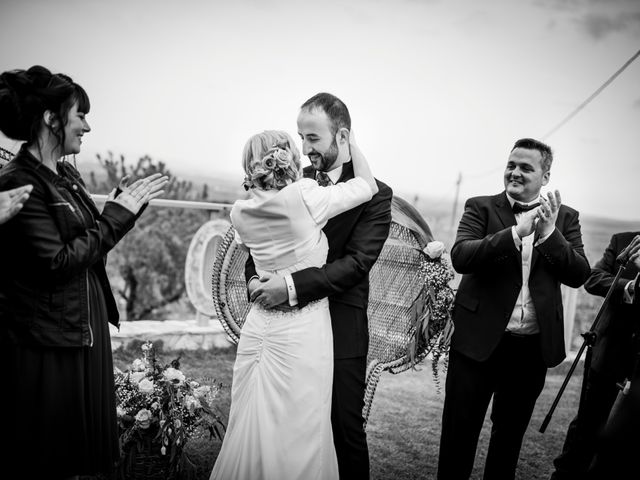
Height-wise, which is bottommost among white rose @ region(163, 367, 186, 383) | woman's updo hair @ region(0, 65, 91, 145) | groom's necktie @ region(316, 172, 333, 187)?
white rose @ region(163, 367, 186, 383)

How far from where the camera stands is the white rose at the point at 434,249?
11.2ft

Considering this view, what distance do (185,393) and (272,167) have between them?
1.72 metres

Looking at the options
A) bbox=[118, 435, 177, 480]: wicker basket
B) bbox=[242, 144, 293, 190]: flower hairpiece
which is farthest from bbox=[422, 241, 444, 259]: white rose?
bbox=[118, 435, 177, 480]: wicker basket

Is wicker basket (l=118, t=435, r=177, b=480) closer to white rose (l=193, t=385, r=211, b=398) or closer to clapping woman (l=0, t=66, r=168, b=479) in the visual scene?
white rose (l=193, t=385, r=211, b=398)

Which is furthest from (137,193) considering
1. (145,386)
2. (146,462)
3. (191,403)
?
(146,462)

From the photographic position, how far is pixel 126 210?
259 cm

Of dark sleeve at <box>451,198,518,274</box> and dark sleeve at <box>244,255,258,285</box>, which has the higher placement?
dark sleeve at <box>451,198,518,274</box>

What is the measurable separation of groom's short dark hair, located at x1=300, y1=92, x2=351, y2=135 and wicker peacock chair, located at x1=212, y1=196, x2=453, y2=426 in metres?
0.78

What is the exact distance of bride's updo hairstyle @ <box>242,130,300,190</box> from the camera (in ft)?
8.38

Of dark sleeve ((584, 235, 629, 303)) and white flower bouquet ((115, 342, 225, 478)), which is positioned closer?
white flower bouquet ((115, 342, 225, 478))

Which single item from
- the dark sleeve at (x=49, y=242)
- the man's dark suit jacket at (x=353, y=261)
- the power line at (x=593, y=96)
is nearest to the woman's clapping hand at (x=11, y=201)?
the dark sleeve at (x=49, y=242)

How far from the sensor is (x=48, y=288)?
2.43 m

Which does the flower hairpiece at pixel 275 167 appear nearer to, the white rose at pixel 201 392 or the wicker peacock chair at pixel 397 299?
the wicker peacock chair at pixel 397 299

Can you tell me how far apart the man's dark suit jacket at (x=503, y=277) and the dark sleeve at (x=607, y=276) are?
58cm
